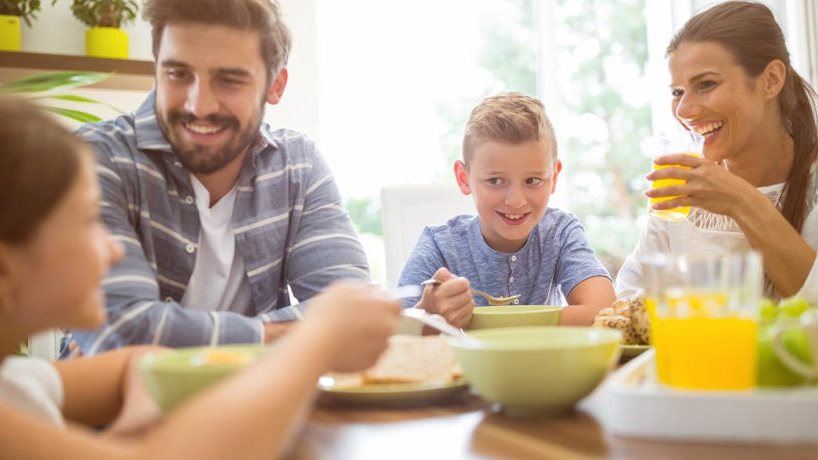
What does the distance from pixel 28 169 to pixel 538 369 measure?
0.51 m

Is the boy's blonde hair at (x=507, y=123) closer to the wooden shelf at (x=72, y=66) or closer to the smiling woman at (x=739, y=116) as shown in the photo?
the smiling woman at (x=739, y=116)

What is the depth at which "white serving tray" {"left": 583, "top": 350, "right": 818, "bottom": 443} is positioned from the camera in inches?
26.7

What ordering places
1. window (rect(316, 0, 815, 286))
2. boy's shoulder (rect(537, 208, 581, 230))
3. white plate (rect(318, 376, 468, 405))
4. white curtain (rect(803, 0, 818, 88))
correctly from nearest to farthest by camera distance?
white plate (rect(318, 376, 468, 405)) → boy's shoulder (rect(537, 208, 581, 230)) → white curtain (rect(803, 0, 818, 88)) → window (rect(316, 0, 815, 286))

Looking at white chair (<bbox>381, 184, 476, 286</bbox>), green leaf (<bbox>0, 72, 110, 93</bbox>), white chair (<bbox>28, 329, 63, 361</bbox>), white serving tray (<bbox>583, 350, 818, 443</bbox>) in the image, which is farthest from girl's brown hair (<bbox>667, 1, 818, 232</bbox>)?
white chair (<bbox>28, 329, 63, 361</bbox>)

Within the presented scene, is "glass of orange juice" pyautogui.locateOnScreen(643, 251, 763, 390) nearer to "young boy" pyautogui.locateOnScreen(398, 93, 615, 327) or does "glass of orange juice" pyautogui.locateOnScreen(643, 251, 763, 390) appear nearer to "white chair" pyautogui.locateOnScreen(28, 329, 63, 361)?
"young boy" pyautogui.locateOnScreen(398, 93, 615, 327)

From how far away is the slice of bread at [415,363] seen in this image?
93 centimetres

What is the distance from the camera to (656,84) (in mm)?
4570

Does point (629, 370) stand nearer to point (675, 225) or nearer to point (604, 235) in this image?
point (675, 225)

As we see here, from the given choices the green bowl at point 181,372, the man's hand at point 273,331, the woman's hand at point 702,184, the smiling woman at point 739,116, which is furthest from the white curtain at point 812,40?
the green bowl at point 181,372

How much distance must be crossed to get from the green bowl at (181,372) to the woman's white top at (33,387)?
9cm

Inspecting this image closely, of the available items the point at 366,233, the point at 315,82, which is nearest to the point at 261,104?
the point at 315,82

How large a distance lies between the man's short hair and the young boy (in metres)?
0.70

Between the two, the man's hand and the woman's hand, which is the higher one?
the woman's hand

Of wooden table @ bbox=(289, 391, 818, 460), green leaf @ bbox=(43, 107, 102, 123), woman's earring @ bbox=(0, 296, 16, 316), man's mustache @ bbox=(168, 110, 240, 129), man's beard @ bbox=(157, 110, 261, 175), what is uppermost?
green leaf @ bbox=(43, 107, 102, 123)
